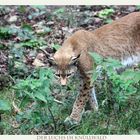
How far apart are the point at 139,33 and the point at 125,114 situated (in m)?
0.95

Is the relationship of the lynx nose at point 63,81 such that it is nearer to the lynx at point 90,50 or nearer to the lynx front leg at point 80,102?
the lynx at point 90,50

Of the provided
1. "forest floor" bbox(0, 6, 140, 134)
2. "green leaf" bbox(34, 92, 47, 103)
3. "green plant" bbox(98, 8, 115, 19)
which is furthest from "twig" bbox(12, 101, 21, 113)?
"green plant" bbox(98, 8, 115, 19)

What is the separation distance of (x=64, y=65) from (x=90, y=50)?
0.43 m

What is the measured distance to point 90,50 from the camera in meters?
5.15

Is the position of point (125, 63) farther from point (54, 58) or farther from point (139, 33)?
point (54, 58)

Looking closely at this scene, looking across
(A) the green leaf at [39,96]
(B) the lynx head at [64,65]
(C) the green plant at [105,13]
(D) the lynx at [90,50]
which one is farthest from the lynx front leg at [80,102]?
(C) the green plant at [105,13]

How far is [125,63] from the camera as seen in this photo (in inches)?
216

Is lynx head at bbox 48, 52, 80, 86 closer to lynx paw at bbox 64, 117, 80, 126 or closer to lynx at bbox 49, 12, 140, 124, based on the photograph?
lynx at bbox 49, 12, 140, 124

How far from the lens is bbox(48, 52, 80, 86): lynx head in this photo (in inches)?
189

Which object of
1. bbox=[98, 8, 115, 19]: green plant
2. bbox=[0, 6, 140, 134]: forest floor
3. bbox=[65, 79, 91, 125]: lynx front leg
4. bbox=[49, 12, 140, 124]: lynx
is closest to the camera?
bbox=[0, 6, 140, 134]: forest floor

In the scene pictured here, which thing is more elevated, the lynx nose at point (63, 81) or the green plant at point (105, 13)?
the green plant at point (105, 13)

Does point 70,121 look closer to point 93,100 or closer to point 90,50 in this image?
point 93,100

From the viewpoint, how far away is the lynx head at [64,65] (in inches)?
189

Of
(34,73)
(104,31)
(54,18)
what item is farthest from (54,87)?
(54,18)
